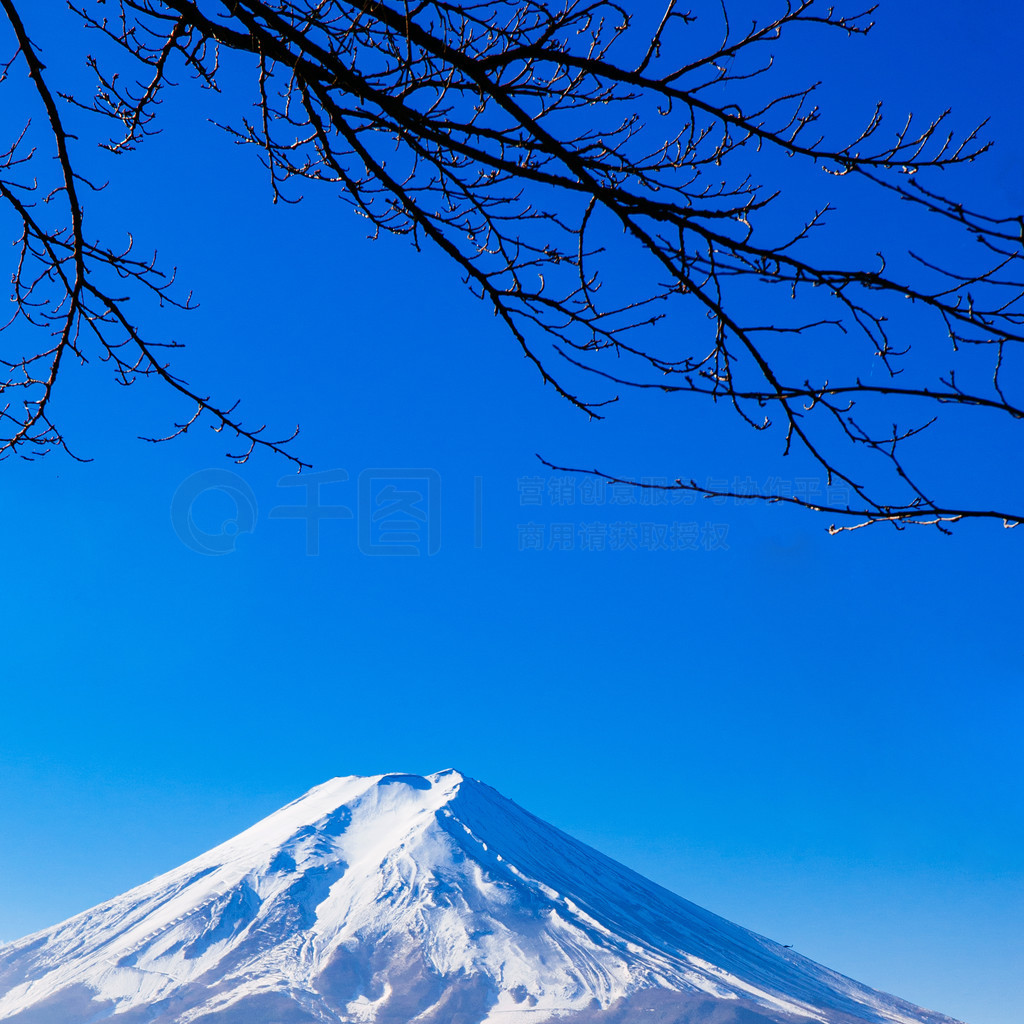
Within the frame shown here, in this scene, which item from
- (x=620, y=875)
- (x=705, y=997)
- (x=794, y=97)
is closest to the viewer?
(x=794, y=97)

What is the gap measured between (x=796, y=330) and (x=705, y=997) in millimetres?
82153

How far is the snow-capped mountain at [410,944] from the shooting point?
234 feet

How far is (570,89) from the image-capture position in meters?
2.24

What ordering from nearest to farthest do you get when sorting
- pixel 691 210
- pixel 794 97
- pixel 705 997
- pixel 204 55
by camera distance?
pixel 691 210 < pixel 794 97 < pixel 204 55 < pixel 705 997

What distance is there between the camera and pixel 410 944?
268 feet

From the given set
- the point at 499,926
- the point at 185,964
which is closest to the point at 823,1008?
the point at 499,926

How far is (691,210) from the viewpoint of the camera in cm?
195

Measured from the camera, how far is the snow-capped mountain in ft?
234

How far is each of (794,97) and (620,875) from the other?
105 m

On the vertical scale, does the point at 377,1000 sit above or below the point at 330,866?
below

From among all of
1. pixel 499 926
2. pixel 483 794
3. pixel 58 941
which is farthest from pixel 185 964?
pixel 483 794

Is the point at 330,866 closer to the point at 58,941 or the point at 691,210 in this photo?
the point at 58,941

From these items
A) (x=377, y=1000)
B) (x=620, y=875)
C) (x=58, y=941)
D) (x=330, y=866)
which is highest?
(x=620, y=875)

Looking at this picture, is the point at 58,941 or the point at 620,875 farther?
the point at 620,875
